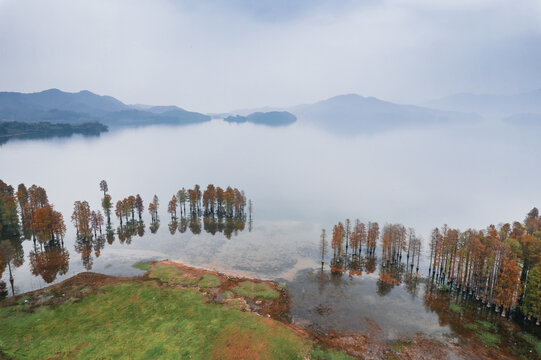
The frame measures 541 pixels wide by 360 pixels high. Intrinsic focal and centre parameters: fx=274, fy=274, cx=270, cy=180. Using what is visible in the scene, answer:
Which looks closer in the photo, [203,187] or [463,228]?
[463,228]

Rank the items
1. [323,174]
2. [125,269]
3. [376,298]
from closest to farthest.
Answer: [376,298] < [125,269] < [323,174]

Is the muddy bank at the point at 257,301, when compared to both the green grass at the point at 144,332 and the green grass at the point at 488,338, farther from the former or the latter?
the green grass at the point at 144,332

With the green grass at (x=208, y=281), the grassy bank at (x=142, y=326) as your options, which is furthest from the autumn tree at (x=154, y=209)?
the green grass at (x=208, y=281)

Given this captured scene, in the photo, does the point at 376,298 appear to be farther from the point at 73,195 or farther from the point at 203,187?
the point at 73,195

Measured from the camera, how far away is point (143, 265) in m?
64.9

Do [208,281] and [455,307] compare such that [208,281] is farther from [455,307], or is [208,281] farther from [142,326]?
[455,307]

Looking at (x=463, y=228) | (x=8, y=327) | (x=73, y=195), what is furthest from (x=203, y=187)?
(x=463, y=228)

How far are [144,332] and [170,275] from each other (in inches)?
795

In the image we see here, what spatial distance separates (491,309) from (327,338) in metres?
31.8

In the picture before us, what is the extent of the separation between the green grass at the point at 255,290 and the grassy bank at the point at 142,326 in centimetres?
39

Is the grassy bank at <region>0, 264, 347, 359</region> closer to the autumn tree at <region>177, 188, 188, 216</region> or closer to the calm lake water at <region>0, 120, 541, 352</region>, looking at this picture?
the calm lake water at <region>0, 120, 541, 352</region>

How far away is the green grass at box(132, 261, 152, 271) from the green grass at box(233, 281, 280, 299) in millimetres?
23430

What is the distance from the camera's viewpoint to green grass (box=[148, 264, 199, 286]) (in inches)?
2206

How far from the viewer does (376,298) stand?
175ft
